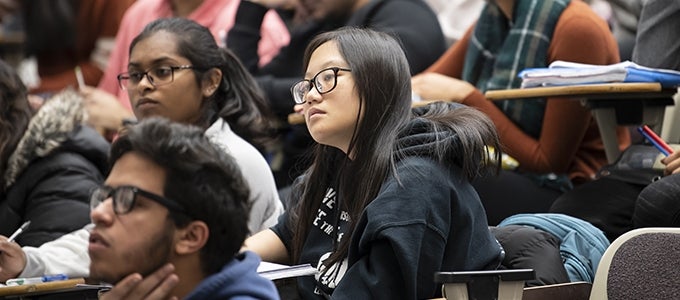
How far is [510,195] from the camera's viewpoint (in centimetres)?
362

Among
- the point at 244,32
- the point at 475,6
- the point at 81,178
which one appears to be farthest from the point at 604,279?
the point at 475,6

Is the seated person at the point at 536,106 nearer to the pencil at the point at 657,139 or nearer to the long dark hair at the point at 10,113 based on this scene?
the pencil at the point at 657,139

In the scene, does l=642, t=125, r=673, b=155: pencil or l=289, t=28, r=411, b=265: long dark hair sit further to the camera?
l=642, t=125, r=673, b=155: pencil

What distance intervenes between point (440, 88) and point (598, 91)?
0.76 m

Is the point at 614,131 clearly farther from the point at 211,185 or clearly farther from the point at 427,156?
the point at 211,185

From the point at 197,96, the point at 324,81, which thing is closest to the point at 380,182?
the point at 324,81

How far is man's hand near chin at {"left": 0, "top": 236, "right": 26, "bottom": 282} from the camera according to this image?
2.99 m

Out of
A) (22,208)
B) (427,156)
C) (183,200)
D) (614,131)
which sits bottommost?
(22,208)

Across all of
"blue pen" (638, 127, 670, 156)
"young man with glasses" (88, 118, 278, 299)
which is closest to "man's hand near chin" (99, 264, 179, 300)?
"young man with glasses" (88, 118, 278, 299)

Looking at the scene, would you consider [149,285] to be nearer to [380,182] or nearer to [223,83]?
[380,182]

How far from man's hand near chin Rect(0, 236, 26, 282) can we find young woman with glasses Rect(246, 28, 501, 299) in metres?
0.59

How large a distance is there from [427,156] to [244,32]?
2093 mm

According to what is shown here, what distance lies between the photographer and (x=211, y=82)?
3.66 metres

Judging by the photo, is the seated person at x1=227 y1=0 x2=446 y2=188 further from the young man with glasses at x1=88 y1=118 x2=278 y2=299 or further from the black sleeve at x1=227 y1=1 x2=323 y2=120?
the young man with glasses at x1=88 y1=118 x2=278 y2=299
